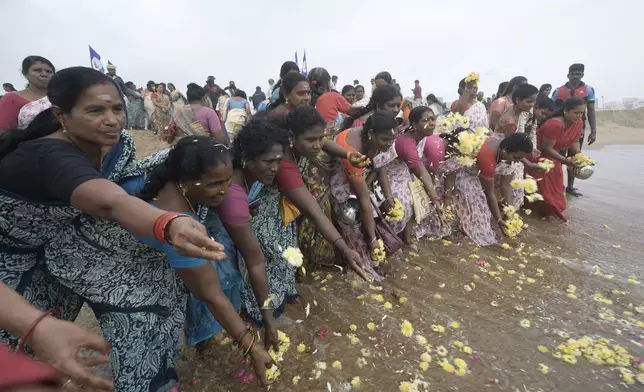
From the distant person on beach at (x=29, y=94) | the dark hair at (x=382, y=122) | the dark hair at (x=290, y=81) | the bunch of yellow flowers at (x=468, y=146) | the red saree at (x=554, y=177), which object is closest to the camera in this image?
the distant person on beach at (x=29, y=94)

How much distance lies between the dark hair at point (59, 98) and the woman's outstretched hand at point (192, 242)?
958mm

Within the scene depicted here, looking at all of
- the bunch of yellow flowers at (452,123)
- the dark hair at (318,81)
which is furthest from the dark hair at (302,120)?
the bunch of yellow flowers at (452,123)

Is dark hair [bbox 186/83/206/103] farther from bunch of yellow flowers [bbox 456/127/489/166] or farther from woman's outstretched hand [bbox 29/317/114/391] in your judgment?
woman's outstretched hand [bbox 29/317/114/391]

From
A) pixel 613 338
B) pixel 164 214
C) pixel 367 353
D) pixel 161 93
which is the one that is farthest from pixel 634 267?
pixel 161 93

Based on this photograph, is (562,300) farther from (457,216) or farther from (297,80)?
(297,80)

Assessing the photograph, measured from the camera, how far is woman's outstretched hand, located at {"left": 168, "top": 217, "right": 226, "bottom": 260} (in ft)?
4.51

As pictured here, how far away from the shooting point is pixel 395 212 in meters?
4.36

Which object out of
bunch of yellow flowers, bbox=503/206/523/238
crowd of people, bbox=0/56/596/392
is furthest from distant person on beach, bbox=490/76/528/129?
bunch of yellow flowers, bbox=503/206/523/238

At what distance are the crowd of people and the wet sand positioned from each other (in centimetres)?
27

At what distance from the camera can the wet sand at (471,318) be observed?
2.55 m

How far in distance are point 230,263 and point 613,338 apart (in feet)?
10.9

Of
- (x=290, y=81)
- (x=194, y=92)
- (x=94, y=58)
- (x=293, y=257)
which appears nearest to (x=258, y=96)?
(x=94, y=58)

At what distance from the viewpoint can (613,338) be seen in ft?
9.73

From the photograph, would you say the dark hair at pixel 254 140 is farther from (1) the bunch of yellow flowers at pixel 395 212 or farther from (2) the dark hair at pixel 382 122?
(1) the bunch of yellow flowers at pixel 395 212
